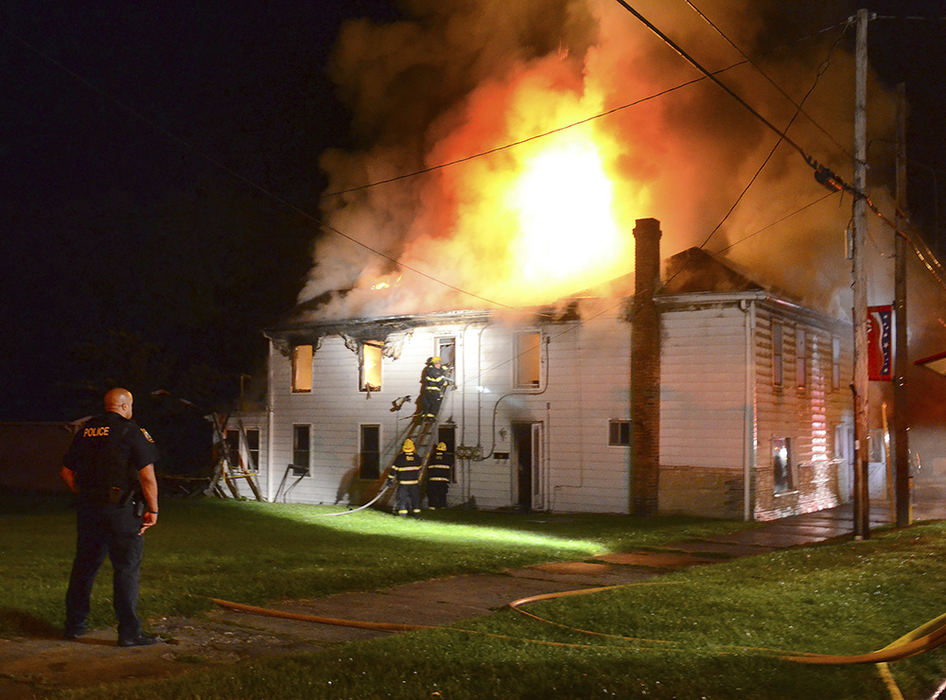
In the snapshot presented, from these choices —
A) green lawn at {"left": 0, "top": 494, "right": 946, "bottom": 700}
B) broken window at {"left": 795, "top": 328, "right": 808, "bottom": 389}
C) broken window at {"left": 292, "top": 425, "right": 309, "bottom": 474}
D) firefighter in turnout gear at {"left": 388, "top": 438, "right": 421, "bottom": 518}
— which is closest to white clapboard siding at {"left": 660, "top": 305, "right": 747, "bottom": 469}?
broken window at {"left": 795, "top": 328, "right": 808, "bottom": 389}

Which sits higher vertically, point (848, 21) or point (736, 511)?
point (848, 21)

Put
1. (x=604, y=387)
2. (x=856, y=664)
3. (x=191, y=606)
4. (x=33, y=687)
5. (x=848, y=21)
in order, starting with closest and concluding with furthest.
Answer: (x=33, y=687) < (x=856, y=664) < (x=191, y=606) < (x=848, y=21) < (x=604, y=387)

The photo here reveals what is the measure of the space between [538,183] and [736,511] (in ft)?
39.2

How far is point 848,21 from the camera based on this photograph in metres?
15.6

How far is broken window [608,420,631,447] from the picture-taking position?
70.9 feet

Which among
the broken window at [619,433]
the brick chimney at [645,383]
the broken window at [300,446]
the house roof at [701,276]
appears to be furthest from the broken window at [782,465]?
the broken window at [300,446]

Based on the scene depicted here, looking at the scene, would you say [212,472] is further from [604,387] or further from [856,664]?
[856,664]

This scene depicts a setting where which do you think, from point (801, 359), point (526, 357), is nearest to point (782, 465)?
point (801, 359)

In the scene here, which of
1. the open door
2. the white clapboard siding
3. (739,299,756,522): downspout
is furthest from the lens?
the open door

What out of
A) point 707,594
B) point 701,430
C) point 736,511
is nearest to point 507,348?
point 701,430

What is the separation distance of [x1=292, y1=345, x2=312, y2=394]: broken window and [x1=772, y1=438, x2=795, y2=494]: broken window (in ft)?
43.0

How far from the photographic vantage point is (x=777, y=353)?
72.8 feet

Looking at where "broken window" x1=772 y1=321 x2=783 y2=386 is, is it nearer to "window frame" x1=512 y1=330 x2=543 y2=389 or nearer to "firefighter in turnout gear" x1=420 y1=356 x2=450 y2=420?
"window frame" x1=512 y1=330 x2=543 y2=389

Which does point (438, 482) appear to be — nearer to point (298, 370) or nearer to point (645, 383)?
point (645, 383)
